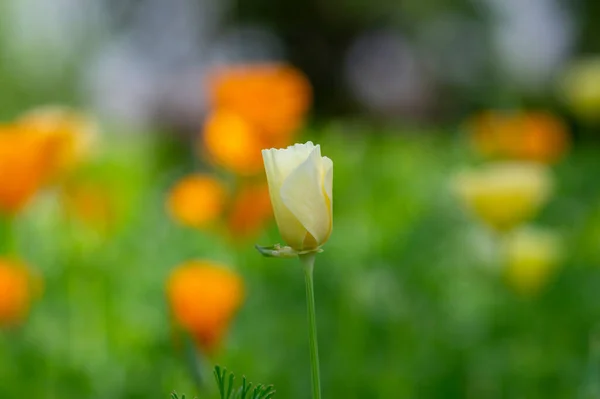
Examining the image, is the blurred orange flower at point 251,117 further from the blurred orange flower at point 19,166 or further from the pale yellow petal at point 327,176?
the pale yellow petal at point 327,176

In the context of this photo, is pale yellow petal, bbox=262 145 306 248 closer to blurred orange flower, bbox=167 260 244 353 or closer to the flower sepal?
the flower sepal

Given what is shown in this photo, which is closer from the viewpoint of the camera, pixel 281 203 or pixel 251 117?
pixel 281 203

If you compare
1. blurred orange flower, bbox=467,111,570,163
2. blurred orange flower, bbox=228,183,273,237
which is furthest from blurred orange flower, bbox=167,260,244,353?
blurred orange flower, bbox=467,111,570,163

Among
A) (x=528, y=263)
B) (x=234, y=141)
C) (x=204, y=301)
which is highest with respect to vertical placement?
(x=234, y=141)

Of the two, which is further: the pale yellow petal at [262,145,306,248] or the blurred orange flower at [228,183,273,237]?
the blurred orange flower at [228,183,273,237]

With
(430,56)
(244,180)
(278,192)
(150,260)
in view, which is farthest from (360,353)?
(430,56)

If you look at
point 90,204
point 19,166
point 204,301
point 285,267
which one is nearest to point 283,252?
point 204,301

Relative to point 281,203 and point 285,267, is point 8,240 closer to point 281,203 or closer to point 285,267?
point 285,267
